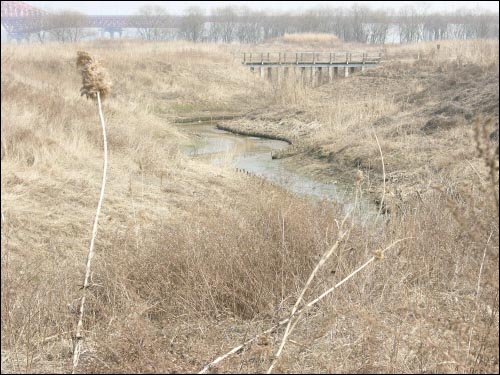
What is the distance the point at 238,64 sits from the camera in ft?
111

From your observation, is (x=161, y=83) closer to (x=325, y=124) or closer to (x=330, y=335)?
(x=325, y=124)

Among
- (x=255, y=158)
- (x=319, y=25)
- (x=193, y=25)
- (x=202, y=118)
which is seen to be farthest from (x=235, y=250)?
(x=319, y=25)

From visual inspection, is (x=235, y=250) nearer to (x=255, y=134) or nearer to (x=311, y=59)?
(x=255, y=134)

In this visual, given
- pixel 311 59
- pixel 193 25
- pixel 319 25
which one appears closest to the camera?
pixel 311 59

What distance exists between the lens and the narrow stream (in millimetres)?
10540

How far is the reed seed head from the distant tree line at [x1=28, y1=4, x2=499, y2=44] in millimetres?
72022

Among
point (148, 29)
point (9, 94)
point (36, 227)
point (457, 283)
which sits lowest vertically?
point (36, 227)

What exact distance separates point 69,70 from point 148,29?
5514cm

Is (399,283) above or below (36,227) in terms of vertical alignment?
above

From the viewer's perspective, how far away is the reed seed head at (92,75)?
7.08ft

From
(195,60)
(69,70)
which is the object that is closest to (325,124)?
(69,70)

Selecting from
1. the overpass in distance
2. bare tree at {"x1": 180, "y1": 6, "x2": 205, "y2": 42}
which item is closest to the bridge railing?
the overpass in distance

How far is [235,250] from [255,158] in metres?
10.5

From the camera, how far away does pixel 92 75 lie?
7.12 ft
